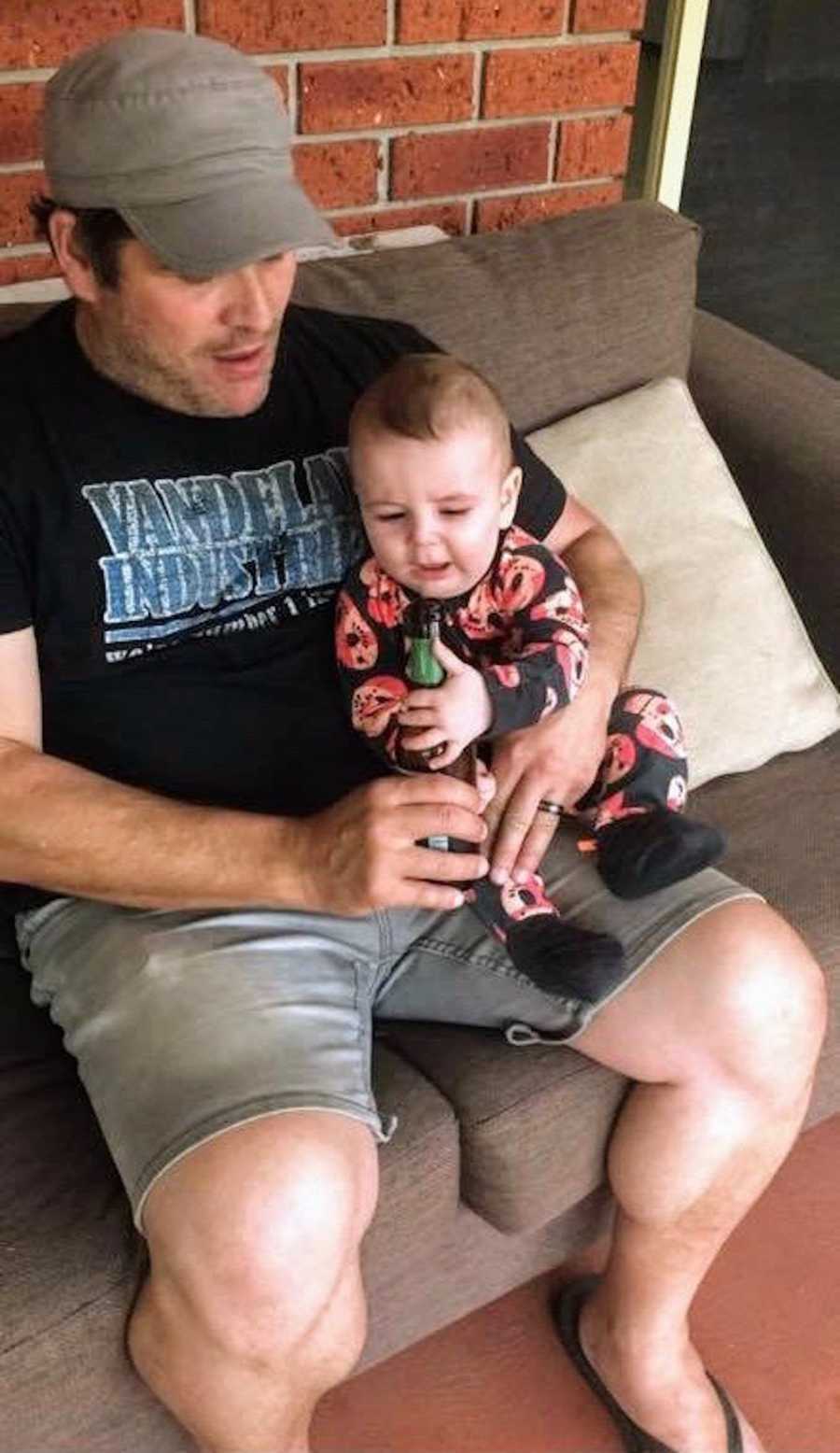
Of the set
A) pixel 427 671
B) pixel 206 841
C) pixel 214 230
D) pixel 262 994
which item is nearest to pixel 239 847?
pixel 206 841

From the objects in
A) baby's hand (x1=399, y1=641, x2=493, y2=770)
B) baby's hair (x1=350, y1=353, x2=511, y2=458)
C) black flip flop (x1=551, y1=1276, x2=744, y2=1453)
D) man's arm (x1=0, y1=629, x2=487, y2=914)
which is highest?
baby's hair (x1=350, y1=353, x2=511, y2=458)

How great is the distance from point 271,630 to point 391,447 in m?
0.26

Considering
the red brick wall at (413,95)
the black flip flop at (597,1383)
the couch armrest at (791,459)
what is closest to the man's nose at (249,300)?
the red brick wall at (413,95)

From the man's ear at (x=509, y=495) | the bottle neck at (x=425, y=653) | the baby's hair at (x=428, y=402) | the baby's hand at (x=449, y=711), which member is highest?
the baby's hair at (x=428, y=402)

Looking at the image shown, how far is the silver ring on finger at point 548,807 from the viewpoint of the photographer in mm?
1406

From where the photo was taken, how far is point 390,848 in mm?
1218

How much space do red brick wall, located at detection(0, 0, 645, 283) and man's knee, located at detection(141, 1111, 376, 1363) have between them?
4.41 feet

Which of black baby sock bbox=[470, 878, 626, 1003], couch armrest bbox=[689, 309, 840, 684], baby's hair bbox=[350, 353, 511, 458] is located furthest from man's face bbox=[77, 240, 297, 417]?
couch armrest bbox=[689, 309, 840, 684]

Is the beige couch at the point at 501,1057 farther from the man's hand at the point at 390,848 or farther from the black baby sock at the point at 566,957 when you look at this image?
the man's hand at the point at 390,848

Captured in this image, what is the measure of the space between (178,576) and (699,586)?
0.72m

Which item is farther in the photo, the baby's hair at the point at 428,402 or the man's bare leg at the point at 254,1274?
the baby's hair at the point at 428,402

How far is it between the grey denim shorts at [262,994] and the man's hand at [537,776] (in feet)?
0.24

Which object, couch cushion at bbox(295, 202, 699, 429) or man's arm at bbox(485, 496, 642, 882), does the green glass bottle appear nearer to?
man's arm at bbox(485, 496, 642, 882)

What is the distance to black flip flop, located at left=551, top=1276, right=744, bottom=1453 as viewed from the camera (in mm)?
1447
